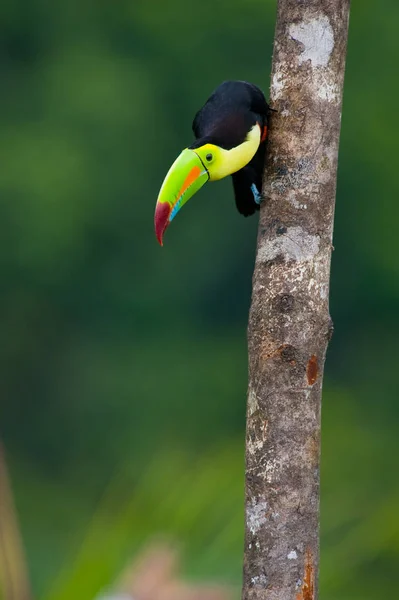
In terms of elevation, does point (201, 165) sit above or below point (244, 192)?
below

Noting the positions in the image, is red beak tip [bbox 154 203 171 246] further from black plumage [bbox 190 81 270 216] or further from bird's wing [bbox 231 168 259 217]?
bird's wing [bbox 231 168 259 217]

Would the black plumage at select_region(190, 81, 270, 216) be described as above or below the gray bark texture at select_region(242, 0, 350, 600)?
above

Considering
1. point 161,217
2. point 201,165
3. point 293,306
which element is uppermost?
point 201,165

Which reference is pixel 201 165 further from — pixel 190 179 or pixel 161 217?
pixel 161 217

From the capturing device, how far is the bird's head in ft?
8.72

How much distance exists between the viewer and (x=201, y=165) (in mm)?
2742

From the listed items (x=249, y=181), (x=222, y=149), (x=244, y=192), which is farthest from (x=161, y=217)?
(x=244, y=192)

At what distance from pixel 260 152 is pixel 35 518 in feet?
22.5

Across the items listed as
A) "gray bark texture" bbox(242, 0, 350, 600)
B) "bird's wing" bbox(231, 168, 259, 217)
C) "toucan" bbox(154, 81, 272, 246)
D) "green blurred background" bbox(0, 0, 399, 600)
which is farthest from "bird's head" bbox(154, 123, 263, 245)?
"green blurred background" bbox(0, 0, 399, 600)

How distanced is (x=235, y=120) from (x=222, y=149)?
93mm

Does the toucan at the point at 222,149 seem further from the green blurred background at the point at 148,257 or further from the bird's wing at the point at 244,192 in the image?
the green blurred background at the point at 148,257

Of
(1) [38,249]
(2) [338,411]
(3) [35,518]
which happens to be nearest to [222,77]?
(1) [38,249]

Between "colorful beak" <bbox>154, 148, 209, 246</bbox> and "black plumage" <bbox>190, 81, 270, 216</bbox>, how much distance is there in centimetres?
7

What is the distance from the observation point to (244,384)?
10.6 meters
